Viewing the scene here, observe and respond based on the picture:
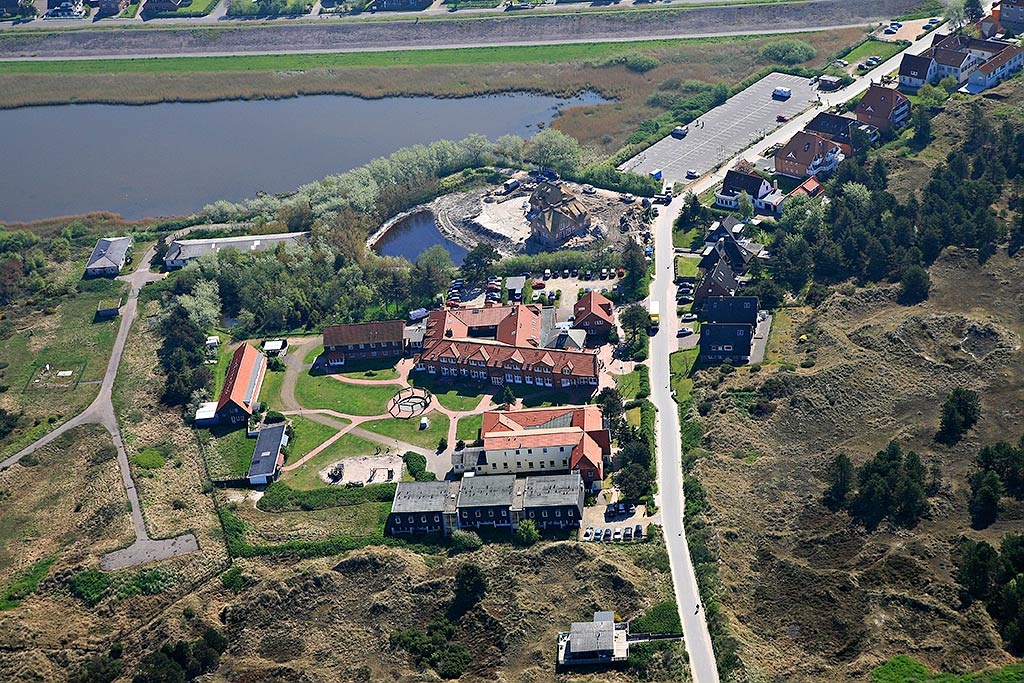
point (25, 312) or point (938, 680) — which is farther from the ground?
point (938, 680)

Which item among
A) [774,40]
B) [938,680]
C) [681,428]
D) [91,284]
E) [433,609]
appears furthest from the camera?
[774,40]

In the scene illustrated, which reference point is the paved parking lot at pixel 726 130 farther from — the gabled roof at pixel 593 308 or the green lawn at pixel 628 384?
the green lawn at pixel 628 384

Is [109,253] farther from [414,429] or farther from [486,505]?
[486,505]

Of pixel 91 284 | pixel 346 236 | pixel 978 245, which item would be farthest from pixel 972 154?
pixel 91 284

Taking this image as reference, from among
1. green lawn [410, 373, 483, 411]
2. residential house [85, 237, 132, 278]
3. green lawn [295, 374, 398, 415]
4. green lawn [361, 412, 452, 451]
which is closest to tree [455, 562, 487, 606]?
green lawn [361, 412, 452, 451]

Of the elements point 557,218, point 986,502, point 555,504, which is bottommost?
point 557,218

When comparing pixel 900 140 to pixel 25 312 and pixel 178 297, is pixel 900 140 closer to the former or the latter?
pixel 178 297

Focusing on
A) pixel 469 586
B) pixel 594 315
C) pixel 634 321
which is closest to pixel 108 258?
pixel 594 315
